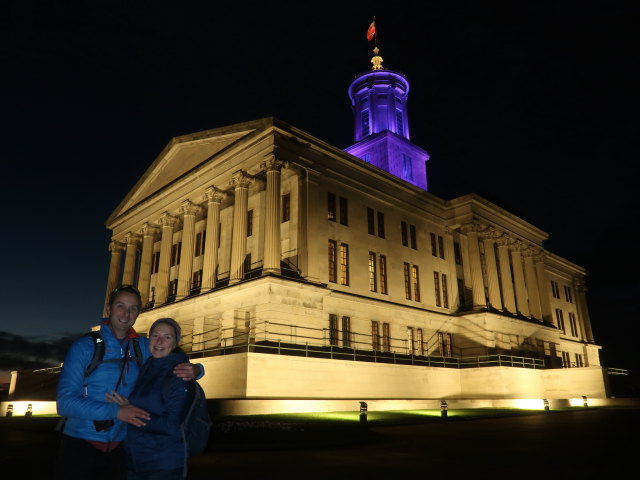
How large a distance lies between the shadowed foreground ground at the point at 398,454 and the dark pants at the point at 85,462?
5.18m

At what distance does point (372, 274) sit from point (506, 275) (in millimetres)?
17348

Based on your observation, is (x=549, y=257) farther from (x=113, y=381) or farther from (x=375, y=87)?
(x=113, y=381)

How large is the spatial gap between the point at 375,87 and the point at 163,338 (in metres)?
54.6

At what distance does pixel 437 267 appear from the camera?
143 ft

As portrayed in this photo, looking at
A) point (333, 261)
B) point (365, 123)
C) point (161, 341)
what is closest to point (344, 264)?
point (333, 261)

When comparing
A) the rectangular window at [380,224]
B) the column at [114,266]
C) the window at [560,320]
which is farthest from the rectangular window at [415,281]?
the window at [560,320]

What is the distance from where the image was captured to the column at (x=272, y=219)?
96.4 feet

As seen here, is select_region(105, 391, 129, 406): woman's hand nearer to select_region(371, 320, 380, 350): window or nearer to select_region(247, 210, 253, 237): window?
select_region(371, 320, 380, 350): window

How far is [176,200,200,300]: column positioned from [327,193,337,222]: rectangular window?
11327 mm

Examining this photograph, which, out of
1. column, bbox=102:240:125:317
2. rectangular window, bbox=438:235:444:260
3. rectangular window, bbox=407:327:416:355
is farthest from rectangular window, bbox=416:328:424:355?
column, bbox=102:240:125:317

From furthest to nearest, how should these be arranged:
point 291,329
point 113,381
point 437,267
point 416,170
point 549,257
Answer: point 549,257 < point 416,170 < point 437,267 < point 291,329 < point 113,381

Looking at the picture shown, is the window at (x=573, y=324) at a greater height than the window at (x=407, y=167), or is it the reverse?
the window at (x=407, y=167)

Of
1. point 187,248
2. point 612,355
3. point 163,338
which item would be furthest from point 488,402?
point 612,355

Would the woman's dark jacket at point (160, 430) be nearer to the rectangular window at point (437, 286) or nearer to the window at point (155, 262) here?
the rectangular window at point (437, 286)
